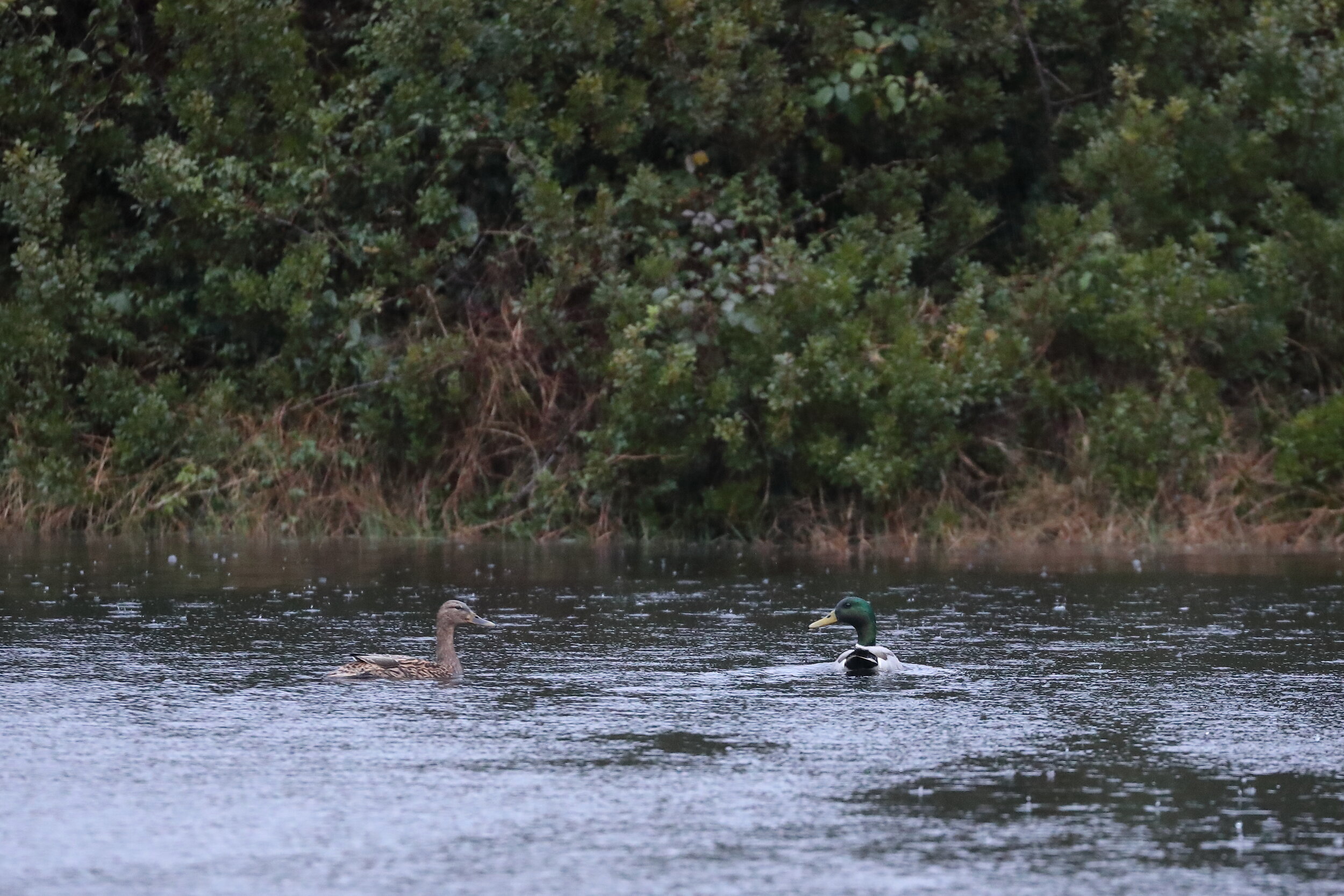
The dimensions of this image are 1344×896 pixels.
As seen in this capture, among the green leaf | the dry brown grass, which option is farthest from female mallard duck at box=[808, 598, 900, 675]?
the green leaf

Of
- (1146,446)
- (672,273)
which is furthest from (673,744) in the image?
(672,273)

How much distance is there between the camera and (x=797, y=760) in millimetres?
6941

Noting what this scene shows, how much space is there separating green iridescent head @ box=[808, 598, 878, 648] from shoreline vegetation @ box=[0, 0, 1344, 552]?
707 cm

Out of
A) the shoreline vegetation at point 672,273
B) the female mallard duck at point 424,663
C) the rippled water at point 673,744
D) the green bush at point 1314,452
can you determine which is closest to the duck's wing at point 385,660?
the female mallard duck at point 424,663

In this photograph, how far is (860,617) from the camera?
962 cm

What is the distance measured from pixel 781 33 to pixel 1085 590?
846 cm

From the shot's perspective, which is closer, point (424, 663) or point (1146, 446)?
point (424, 663)

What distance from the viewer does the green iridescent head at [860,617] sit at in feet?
31.5

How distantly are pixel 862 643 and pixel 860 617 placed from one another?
181 mm

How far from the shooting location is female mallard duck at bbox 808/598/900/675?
907cm

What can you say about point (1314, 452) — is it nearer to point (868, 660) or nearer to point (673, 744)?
point (868, 660)

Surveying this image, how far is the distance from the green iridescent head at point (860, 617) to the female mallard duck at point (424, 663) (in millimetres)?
1790

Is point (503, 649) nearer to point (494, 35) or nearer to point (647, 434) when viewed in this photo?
point (647, 434)

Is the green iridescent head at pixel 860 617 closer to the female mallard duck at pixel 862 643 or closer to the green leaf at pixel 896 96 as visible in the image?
the female mallard duck at pixel 862 643
